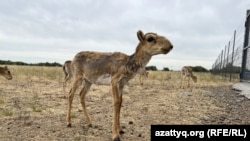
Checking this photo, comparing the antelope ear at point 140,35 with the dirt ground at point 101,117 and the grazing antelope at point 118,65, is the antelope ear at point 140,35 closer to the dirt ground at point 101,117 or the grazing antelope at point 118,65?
the grazing antelope at point 118,65

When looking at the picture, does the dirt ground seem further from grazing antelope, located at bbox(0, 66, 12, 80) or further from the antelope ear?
grazing antelope, located at bbox(0, 66, 12, 80)

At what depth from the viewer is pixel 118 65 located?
25.4 feet

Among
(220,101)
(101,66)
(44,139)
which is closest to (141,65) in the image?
(101,66)

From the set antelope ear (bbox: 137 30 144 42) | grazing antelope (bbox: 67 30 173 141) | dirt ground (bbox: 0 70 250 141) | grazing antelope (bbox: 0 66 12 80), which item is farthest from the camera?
grazing antelope (bbox: 0 66 12 80)

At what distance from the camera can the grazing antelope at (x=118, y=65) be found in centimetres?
732

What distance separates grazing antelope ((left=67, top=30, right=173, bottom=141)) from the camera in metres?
7.32

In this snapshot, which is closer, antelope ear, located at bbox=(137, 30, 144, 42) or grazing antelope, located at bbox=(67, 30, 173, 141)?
grazing antelope, located at bbox=(67, 30, 173, 141)

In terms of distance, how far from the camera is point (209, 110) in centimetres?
1121

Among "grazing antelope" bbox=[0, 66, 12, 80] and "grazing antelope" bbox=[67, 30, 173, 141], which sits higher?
"grazing antelope" bbox=[67, 30, 173, 141]

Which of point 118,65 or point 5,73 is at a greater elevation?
point 118,65

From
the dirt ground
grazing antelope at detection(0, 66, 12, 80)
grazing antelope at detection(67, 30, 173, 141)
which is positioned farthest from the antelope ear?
grazing antelope at detection(0, 66, 12, 80)

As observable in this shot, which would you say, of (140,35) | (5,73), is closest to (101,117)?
(140,35)

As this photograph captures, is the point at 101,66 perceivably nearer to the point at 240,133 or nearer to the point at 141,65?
the point at 141,65

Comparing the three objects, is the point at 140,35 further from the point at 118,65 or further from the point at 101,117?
the point at 101,117
